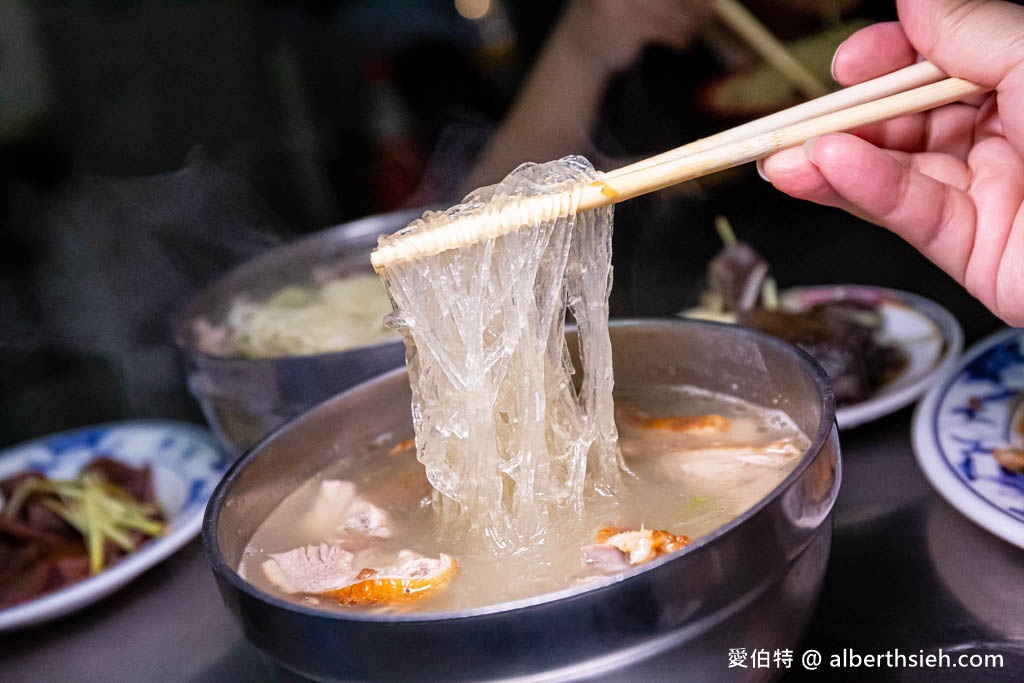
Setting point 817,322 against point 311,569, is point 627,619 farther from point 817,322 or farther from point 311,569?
point 817,322

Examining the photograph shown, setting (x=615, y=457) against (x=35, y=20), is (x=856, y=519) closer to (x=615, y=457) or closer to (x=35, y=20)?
(x=615, y=457)

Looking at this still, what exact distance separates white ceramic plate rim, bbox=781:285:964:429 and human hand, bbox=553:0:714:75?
3.39 feet

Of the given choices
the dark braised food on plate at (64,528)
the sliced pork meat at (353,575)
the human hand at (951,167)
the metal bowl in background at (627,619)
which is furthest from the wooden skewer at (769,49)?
the dark braised food on plate at (64,528)

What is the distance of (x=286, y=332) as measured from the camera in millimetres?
2377

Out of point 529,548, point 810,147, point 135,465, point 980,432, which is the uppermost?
point 810,147

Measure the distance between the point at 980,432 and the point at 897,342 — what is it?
21.1 inches

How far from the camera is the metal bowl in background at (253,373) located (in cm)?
188

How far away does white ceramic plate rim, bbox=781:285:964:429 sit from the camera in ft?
6.48

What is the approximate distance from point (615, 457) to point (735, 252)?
2.99 feet

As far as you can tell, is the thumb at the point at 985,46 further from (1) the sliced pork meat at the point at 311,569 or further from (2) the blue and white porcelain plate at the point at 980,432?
(1) the sliced pork meat at the point at 311,569

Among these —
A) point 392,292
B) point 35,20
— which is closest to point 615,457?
point 392,292

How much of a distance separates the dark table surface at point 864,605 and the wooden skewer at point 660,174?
671mm

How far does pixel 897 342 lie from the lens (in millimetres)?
2320

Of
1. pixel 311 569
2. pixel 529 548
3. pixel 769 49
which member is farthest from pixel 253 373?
pixel 769 49
